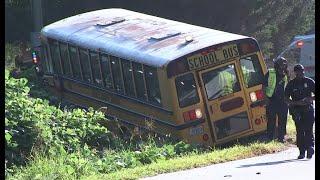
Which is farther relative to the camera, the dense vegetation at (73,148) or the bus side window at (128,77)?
the bus side window at (128,77)

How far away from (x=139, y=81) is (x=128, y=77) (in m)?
0.50

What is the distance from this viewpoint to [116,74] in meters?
14.4

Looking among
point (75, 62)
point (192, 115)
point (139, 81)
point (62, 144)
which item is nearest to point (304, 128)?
point (192, 115)

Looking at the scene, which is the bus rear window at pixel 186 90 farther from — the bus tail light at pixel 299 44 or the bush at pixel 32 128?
the bus tail light at pixel 299 44

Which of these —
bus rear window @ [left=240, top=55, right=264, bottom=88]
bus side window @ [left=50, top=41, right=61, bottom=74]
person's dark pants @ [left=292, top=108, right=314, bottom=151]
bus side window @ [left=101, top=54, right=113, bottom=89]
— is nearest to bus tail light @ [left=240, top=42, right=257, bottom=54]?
bus rear window @ [left=240, top=55, right=264, bottom=88]

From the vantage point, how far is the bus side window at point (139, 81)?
13391mm

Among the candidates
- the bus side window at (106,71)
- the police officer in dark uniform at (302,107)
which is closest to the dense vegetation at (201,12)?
the bus side window at (106,71)

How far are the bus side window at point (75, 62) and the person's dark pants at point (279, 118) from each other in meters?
5.47

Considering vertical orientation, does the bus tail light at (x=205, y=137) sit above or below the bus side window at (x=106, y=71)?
below

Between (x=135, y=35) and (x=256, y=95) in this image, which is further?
(x=135, y=35)

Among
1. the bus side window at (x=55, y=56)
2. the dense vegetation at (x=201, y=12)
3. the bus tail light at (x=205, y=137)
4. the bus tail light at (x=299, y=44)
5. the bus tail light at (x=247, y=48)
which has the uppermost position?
the bus tail light at (x=247, y=48)

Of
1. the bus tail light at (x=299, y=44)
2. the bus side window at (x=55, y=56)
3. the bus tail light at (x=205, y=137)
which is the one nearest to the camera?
the bus tail light at (x=205, y=137)

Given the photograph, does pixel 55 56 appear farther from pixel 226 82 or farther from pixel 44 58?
pixel 226 82

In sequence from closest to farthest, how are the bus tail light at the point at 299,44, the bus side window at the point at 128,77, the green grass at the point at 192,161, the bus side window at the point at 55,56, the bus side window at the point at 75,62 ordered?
the green grass at the point at 192,161, the bus side window at the point at 128,77, the bus side window at the point at 75,62, the bus side window at the point at 55,56, the bus tail light at the point at 299,44
